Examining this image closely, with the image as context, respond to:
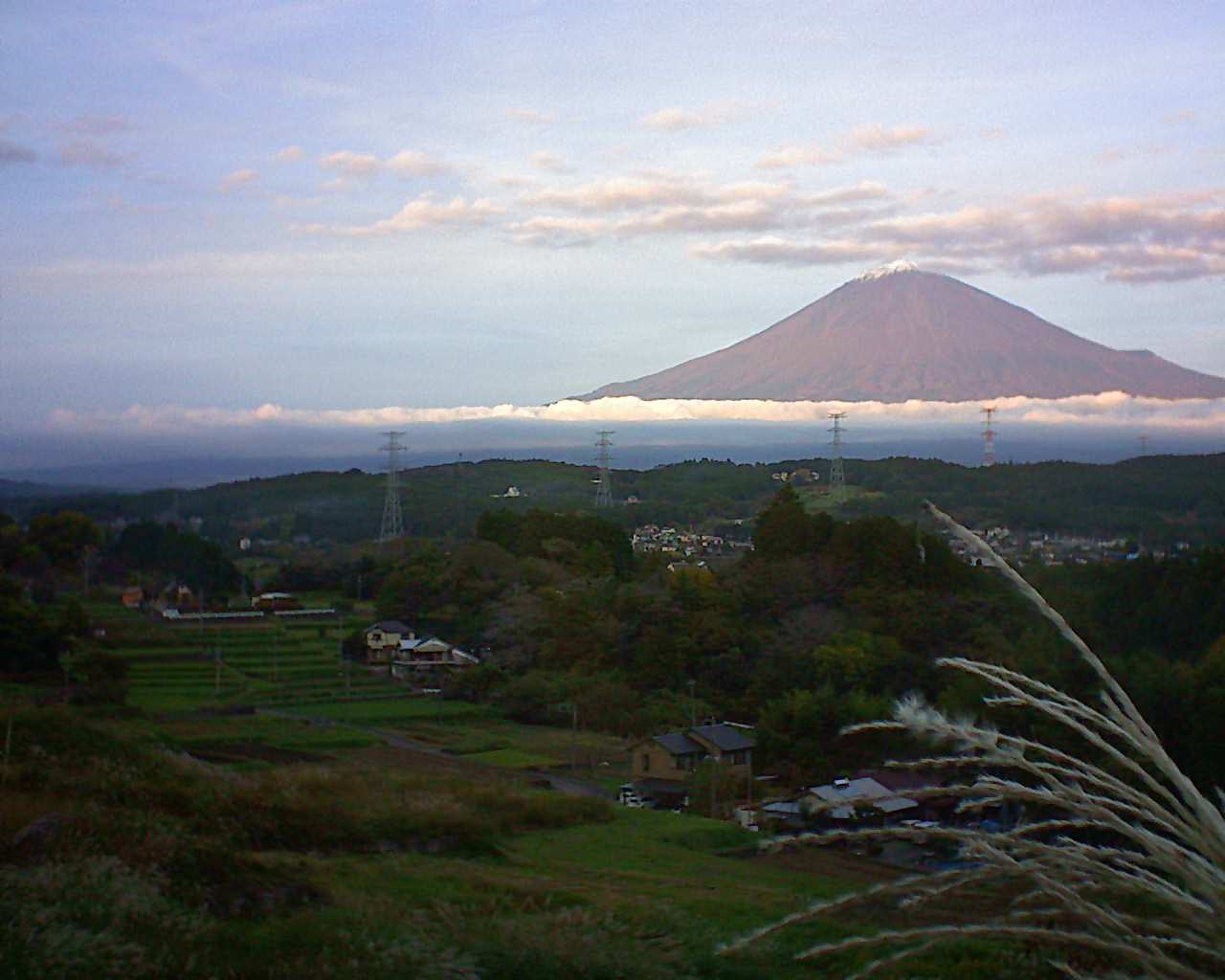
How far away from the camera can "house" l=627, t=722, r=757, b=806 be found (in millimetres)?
12398

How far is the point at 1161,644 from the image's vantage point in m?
14.7

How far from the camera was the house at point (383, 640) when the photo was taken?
16.9 m

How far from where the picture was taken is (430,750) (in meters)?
12.7

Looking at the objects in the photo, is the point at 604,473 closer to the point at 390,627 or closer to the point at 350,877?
the point at 390,627

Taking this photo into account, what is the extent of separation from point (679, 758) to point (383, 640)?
6114 mm

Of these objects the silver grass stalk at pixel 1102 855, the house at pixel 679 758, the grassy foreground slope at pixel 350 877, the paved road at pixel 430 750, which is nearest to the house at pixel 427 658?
the paved road at pixel 430 750

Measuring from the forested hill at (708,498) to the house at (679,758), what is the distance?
434cm

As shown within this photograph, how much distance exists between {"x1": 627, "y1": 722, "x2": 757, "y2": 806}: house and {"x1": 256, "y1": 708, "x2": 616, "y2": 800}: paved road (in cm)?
63

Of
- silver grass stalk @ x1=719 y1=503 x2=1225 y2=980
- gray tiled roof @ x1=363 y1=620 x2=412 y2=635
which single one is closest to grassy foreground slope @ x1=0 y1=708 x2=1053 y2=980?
silver grass stalk @ x1=719 y1=503 x2=1225 y2=980

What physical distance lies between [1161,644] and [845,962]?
11.5 metres

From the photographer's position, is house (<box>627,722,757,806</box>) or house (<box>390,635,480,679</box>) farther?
house (<box>390,635,480,679</box>)

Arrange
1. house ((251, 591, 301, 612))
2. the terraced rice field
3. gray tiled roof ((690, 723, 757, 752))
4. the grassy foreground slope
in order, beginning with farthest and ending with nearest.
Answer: house ((251, 591, 301, 612))
the terraced rice field
gray tiled roof ((690, 723, 757, 752))
the grassy foreground slope

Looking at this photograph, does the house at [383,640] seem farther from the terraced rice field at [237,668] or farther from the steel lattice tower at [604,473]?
the steel lattice tower at [604,473]

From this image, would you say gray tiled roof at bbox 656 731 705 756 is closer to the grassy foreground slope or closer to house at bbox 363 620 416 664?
the grassy foreground slope
